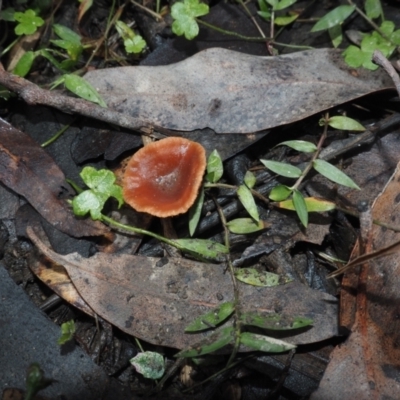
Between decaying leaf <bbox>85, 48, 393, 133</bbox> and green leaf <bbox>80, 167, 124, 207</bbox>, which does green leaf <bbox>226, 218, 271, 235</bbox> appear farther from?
green leaf <bbox>80, 167, 124, 207</bbox>

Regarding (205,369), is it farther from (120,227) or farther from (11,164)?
(11,164)

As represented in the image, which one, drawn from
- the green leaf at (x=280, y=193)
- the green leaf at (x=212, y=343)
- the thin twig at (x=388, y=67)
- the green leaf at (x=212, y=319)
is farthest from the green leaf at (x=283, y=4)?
the green leaf at (x=212, y=343)

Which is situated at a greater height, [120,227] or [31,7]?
[31,7]

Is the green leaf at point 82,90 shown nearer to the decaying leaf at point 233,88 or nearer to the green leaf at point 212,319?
the decaying leaf at point 233,88

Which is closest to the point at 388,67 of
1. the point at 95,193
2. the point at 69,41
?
the point at 95,193

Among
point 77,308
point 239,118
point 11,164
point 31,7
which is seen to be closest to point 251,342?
point 77,308

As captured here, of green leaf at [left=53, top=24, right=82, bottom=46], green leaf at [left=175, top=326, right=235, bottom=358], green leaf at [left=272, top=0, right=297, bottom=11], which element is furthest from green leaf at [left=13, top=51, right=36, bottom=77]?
green leaf at [left=175, top=326, right=235, bottom=358]
